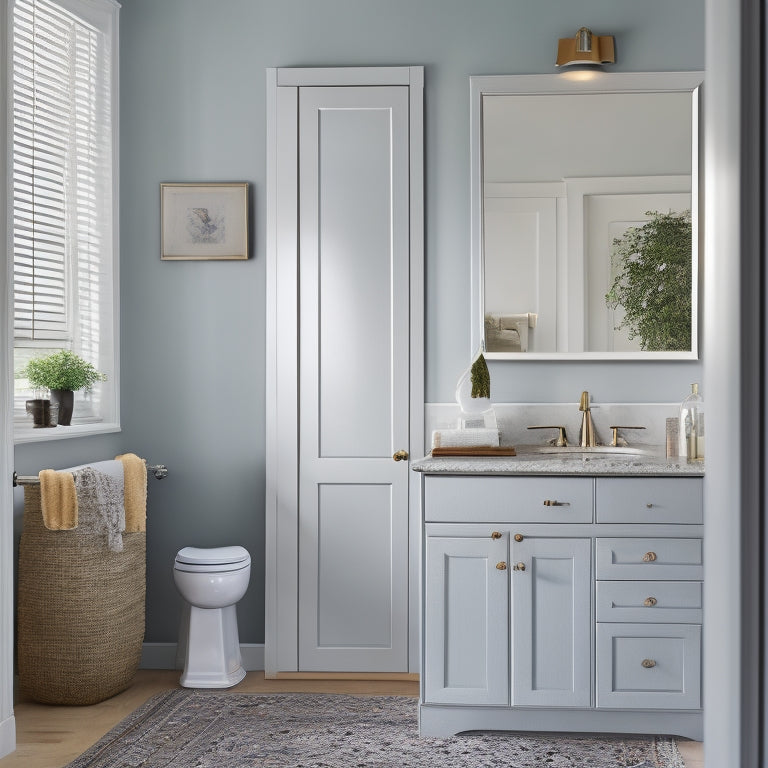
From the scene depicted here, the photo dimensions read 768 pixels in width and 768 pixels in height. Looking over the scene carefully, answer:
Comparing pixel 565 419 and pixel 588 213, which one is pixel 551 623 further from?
pixel 588 213

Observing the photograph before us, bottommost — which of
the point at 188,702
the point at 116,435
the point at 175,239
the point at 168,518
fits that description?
the point at 188,702

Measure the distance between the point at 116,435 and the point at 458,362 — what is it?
1405mm

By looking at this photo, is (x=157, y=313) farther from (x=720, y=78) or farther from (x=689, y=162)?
(x=720, y=78)

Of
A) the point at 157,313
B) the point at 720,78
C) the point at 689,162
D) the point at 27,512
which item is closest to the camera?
the point at 720,78

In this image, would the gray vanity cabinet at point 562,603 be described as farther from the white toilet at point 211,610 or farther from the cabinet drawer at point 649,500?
the white toilet at point 211,610

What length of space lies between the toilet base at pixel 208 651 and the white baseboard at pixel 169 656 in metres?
0.19

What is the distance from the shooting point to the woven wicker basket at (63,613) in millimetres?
2867

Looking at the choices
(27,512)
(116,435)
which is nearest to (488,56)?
(116,435)

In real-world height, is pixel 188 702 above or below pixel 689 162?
below

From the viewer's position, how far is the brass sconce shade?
3180 mm

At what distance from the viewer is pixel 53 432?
296 centimetres

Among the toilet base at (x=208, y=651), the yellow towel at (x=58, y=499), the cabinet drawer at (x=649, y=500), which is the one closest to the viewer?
the cabinet drawer at (x=649, y=500)

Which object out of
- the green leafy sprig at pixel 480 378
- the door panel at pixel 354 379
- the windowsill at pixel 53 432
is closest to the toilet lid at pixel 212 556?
the door panel at pixel 354 379

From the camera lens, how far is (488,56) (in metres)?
3.30
